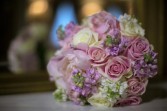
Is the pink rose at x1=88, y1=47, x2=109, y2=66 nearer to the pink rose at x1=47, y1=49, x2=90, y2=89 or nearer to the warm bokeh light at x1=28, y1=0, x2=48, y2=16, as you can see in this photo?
the pink rose at x1=47, y1=49, x2=90, y2=89

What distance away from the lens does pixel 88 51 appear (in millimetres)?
774

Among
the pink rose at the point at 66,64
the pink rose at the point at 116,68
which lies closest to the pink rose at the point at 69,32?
the pink rose at the point at 66,64

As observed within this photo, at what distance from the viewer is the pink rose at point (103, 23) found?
79 cm

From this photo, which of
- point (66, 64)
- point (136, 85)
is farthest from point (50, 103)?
point (136, 85)

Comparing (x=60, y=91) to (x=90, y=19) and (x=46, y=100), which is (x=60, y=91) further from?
(x=90, y=19)

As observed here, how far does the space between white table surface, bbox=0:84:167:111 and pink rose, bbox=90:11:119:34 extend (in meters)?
0.18

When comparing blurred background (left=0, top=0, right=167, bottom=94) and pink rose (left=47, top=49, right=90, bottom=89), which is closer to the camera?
pink rose (left=47, top=49, right=90, bottom=89)

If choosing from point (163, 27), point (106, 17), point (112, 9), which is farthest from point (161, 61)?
point (106, 17)

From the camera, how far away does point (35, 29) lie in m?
1.01

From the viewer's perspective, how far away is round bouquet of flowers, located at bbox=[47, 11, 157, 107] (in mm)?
758

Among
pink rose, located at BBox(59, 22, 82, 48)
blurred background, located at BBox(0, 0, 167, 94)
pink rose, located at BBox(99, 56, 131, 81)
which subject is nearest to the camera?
pink rose, located at BBox(99, 56, 131, 81)

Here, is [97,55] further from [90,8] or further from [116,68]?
[90,8]

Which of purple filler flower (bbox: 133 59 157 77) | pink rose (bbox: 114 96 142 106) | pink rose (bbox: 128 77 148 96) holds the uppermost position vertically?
purple filler flower (bbox: 133 59 157 77)

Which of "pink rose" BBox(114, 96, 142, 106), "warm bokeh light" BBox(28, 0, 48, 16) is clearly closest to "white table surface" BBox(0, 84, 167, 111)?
"pink rose" BBox(114, 96, 142, 106)
